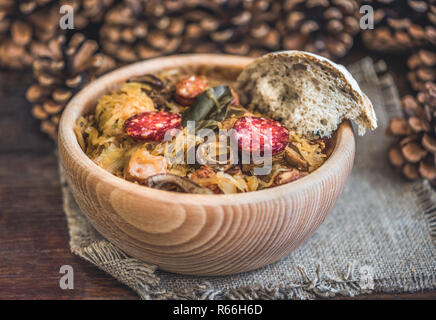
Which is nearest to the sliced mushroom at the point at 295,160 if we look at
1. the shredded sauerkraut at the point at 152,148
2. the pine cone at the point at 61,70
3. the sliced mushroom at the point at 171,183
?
the shredded sauerkraut at the point at 152,148

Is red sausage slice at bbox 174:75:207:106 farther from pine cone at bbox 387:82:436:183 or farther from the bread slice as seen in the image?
pine cone at bbox 387:82:436:183

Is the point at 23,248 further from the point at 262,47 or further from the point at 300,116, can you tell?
the point at 262,47

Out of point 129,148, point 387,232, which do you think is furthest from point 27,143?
point 387,232

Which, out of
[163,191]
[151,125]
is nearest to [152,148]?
[151,125]

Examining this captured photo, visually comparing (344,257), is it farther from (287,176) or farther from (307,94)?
(307,94)

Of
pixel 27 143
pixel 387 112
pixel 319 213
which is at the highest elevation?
pixel 319 213

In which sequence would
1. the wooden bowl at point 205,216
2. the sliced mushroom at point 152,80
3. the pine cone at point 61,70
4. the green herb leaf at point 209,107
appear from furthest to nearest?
1. the pine cone at point 61,70
2. the sliced mushroom at point 152,80
3. the green herb leaf at point 209,107
4. the wooden bowl at point 205,216

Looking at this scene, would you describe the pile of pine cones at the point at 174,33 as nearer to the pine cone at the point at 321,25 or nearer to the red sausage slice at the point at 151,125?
the pine cone at the point at 321,25
